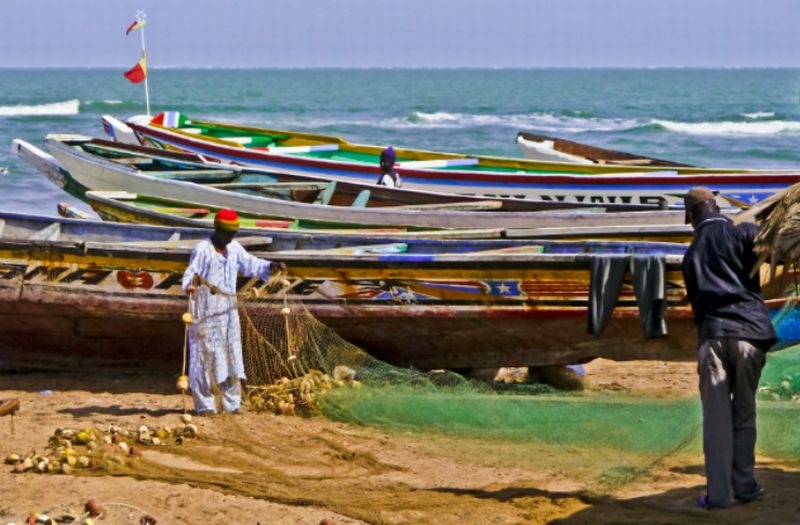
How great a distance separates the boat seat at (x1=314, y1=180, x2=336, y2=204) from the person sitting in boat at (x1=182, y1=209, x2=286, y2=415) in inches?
195

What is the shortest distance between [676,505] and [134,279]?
16.9 feet

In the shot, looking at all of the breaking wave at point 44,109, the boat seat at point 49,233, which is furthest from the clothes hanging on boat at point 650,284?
the breaking wave at point 44,109

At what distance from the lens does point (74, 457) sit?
7547 millimetres

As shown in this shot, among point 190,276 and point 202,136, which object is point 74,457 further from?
point 202,136

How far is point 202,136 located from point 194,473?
13.0m

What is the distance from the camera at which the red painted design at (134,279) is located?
32.6ft

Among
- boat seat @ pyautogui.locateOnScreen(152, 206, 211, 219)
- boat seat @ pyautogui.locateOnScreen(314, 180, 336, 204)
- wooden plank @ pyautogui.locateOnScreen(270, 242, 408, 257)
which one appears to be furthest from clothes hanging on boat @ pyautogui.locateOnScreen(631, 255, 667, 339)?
boat seat @ pyautogui.locateOnScreen(152, 206, 211, 219)

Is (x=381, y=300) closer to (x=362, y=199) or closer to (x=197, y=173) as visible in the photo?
(x=362, y=199)

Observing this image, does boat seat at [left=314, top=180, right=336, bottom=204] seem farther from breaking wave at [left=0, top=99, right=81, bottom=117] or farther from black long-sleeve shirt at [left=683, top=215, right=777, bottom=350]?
breaking wave at [left=0, top=99, right=81, bottom=117]

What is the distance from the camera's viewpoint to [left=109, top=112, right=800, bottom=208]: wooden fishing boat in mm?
14312

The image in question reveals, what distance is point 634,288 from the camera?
27.8 ft

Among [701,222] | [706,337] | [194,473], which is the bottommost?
[194,473]

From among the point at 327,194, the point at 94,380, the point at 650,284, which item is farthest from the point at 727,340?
the point at 327,194

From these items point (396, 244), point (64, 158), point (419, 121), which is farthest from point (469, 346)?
point (419, 121)
